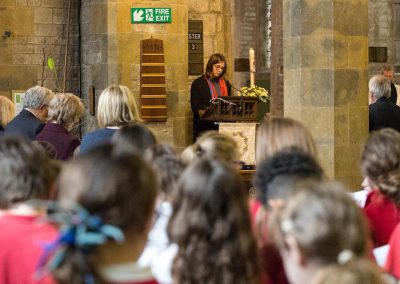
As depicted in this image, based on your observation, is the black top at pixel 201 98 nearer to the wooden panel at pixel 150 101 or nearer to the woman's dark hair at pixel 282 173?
the wooden panel at pixel 150 101

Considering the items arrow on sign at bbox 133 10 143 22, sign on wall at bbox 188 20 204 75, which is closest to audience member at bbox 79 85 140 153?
arrow on sign at bbox 133 10 143 22

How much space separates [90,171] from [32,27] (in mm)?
9823

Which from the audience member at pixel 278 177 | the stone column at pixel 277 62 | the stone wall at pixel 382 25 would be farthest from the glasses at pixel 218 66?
the audience member at pixel 278 177

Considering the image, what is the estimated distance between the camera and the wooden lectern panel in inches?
437

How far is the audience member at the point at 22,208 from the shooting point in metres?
2.80

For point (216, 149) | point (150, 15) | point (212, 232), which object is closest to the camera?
point (212, 232)

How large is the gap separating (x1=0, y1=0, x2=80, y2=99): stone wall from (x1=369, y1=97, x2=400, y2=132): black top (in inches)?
190

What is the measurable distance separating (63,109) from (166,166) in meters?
2.55

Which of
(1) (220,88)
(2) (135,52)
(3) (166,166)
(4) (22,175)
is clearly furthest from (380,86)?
(4) (22,175)

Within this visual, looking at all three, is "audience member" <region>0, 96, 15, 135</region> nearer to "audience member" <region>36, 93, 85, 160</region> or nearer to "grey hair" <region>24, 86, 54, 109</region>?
"grey hair" <region>24, 86, 54, 109</region>

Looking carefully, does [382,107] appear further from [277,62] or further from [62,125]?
[277,62]

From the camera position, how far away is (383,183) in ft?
12.7

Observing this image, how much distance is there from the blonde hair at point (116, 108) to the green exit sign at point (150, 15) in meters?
5.28

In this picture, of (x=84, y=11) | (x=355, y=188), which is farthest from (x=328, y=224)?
(x=84, y=11)
